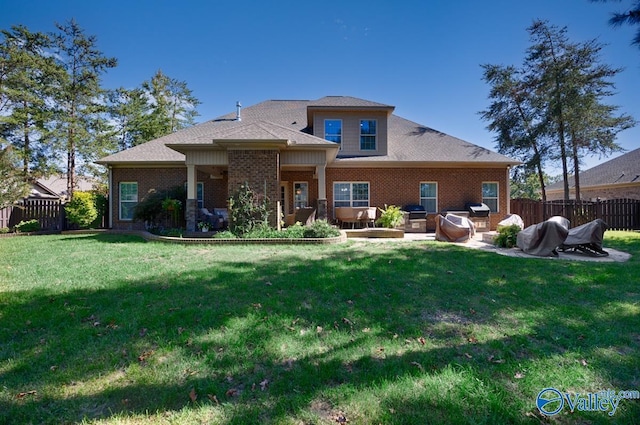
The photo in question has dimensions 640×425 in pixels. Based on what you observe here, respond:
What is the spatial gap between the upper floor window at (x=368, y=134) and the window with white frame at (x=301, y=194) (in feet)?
11.5

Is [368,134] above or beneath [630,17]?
beneath

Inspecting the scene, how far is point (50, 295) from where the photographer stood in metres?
4.07

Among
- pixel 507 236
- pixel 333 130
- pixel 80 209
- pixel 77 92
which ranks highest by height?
pixel 77 92

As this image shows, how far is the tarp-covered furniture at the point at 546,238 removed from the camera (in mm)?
7051

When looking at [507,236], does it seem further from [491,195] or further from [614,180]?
[614,180]

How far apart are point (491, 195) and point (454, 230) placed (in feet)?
22.7

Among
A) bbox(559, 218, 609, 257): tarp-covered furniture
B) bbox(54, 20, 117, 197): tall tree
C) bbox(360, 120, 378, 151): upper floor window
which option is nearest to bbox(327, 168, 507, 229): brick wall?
bbox(360, 120, 378, 151): upper floor window

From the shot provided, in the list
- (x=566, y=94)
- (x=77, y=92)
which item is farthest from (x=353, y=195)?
(x=77, y=92)

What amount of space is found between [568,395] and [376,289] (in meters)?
2.52

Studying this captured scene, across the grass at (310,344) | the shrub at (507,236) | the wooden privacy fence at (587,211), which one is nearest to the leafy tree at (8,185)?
the grass at (310,344)

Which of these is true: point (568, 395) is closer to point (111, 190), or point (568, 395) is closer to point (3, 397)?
point (3, 397)

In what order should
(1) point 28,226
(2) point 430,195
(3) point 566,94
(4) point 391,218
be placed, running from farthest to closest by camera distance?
(3) point 566,94 < (2) point 430,195 < (1) point 28,226 < (4) point 391,218

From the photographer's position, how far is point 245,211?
9727mm

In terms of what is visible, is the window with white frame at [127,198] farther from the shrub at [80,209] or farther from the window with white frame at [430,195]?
the window with white frame at [430,195]
